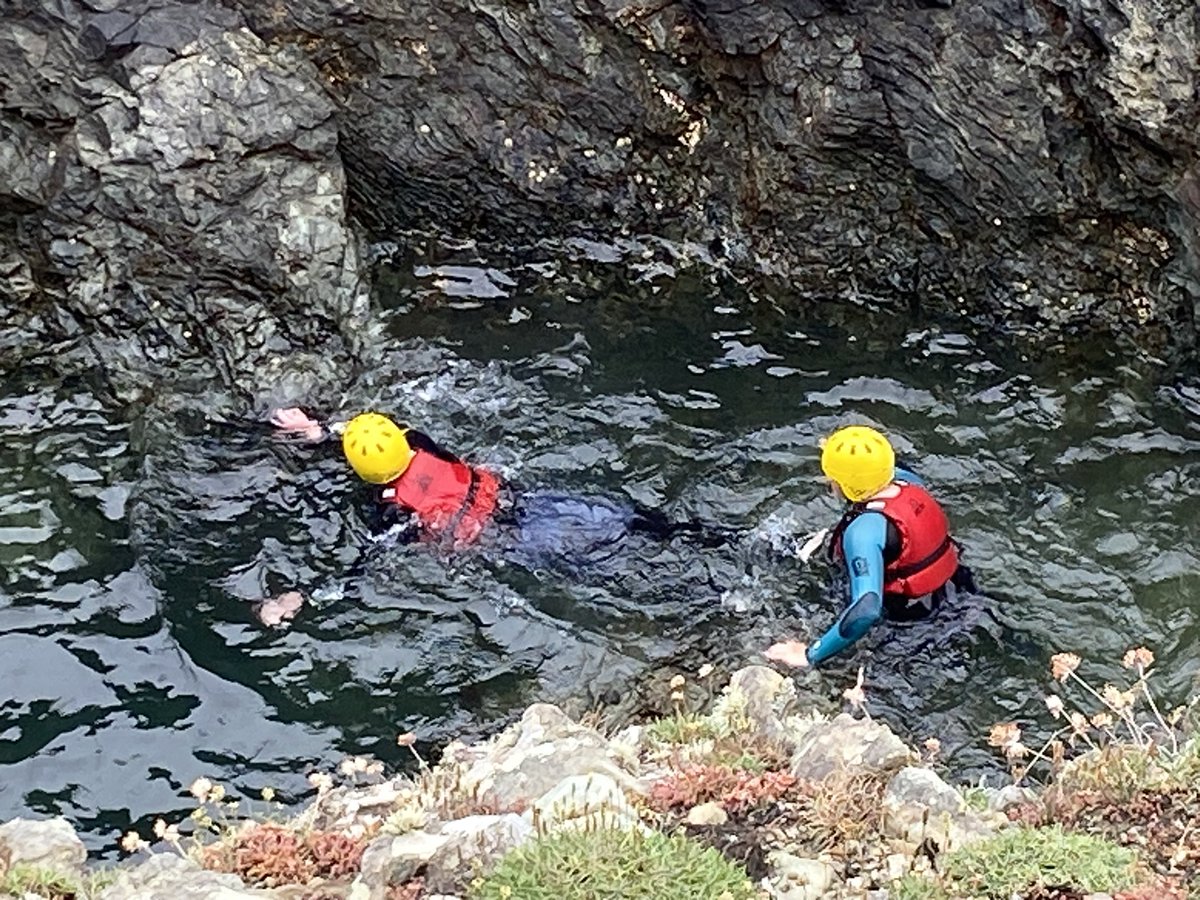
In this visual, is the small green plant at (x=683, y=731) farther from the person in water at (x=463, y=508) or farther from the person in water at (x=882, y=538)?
the person in water at (x=463, y=508)

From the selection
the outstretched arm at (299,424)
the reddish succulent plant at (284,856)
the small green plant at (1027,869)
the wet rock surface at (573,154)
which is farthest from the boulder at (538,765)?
the wet rock surface at (573,154)

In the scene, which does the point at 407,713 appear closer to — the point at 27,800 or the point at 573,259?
Result: the point at 27,800

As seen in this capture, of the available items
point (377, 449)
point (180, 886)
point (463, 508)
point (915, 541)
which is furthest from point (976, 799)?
point (377, 449)

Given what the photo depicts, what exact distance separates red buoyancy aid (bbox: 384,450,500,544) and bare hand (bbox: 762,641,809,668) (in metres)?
2.00

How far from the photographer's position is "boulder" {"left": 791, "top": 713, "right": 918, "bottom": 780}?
4699 millimetres

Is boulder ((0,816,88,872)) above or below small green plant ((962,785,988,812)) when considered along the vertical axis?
below

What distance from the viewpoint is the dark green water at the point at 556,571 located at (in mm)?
6934

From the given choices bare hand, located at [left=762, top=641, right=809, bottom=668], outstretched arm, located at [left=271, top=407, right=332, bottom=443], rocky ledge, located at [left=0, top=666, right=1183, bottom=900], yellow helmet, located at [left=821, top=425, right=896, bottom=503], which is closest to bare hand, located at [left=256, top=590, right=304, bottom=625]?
outstretched arm, located at [left=271, top=407, right=332, bottom=443]

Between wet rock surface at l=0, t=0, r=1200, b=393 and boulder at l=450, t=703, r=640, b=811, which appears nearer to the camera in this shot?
boulder at l=450, t=703, r=640, b=811

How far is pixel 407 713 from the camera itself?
23.0 ft

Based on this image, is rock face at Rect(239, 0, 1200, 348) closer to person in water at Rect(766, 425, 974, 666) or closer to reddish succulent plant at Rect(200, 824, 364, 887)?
person in water at Rect(766, 425, 974, 666)

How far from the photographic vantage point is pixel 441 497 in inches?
306

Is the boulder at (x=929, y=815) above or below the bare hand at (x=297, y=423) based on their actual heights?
above

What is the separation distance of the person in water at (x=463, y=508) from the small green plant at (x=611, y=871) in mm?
4093
